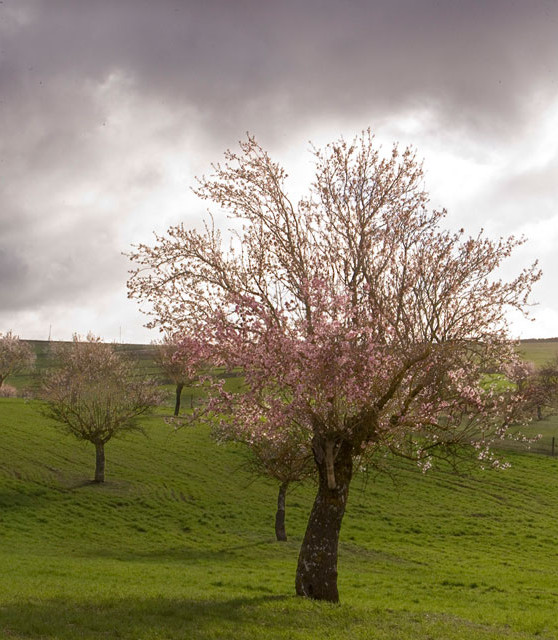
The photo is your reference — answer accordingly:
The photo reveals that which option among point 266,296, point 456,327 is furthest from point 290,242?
point 456,327

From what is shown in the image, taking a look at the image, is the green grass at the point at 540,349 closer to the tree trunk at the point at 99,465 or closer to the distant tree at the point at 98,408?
the distant tree at the point at 98,408

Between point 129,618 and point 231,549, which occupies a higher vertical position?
point 129,618

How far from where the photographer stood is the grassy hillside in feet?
50.7

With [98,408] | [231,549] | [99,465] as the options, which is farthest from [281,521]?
[98,408]

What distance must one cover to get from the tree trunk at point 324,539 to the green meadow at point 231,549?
0.90 metres

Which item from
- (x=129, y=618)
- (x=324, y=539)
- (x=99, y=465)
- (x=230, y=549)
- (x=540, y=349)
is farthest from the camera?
(x=540, y=349)

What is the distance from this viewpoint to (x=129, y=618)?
14.4 m

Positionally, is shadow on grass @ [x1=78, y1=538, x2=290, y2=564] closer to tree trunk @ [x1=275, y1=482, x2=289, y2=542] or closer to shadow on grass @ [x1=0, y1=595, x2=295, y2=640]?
tree trunk @ [x1=275, y1=482, x2=289, y2=542]

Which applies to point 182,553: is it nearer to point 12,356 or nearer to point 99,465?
point 99,465

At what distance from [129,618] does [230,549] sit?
20070 millimetres

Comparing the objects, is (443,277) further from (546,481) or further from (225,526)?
(546,481)

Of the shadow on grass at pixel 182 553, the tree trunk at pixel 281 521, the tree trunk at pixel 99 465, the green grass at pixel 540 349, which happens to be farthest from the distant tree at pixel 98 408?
the green grass at pixel 540 349

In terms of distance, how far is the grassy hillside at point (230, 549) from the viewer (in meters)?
15.4

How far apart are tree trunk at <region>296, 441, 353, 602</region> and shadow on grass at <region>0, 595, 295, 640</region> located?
1357 millimetres
